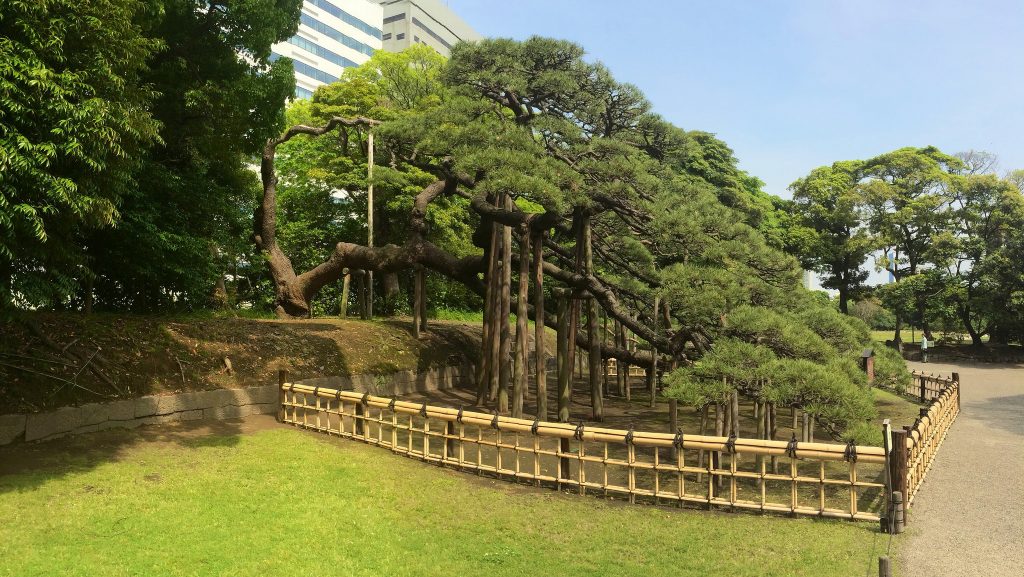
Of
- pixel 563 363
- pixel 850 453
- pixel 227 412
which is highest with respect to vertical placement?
pixel 563 363

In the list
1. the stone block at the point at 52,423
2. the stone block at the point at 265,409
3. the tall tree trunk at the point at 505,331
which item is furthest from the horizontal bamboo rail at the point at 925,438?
the stone block at the point at 52,423

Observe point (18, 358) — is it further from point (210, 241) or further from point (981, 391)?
point (981, 391)

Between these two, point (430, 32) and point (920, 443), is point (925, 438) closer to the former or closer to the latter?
point (920, 443)

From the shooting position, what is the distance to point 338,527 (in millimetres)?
6473

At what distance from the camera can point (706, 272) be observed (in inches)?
370

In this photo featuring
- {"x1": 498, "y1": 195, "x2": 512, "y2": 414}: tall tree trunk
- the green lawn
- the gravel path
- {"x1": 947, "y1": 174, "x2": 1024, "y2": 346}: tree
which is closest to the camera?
the green lawn

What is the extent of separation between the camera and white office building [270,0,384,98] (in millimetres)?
48594

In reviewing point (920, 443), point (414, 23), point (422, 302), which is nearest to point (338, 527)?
point (920, 443)

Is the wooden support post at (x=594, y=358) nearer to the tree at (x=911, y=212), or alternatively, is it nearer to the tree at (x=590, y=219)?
the tree at (x=590, y=219)

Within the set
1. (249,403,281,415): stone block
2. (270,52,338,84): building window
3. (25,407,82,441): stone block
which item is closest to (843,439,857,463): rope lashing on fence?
(249,403,281,415): stone block

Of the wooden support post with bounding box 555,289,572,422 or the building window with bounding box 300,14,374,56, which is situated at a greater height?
the building window with bounding box 300,14,374,56

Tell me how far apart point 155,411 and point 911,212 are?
35.0m

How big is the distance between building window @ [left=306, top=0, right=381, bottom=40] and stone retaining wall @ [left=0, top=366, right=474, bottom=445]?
45150 mm

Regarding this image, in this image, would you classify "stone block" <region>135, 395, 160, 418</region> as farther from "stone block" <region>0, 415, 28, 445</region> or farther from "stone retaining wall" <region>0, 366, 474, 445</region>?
"stone block" <region>0, 415, 28, 445</region>
